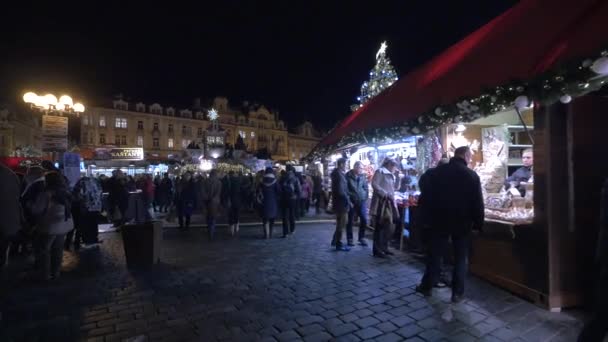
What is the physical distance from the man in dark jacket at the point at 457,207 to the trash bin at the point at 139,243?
4893 millimetres

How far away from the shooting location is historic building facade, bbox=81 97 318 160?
158 ft

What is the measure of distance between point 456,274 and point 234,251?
4.52 meters

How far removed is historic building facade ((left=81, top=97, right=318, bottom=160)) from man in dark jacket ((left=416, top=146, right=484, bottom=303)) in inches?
1548

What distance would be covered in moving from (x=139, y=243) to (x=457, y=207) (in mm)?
5361

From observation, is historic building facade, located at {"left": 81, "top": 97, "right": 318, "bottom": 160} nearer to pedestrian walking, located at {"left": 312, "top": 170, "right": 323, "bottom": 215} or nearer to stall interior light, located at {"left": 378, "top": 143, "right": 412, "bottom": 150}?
pedestrian walking, located at {"left": 312, "top": 170, "right": 323, "bottom": 215}

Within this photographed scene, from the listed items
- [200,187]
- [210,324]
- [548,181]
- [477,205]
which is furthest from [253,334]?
[200,187]

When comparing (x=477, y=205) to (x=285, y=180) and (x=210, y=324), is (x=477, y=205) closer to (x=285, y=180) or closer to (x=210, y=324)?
(x=210, y=324)

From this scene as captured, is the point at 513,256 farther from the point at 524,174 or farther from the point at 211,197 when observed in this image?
the point at 211,197

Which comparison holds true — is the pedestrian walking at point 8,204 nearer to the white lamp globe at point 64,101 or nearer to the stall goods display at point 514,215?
the stall goods display at point 514,215

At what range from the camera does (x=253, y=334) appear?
3.25 metres

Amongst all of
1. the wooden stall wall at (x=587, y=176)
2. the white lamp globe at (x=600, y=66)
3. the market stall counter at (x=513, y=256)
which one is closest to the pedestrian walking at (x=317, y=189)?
the market stall counter at (x=513, y=256)

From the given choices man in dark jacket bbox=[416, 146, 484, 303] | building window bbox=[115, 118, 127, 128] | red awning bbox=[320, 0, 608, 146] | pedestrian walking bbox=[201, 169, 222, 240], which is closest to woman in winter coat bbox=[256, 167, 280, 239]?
pedestrian walking bbox=[201, 169, 222, 240]

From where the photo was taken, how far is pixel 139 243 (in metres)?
5.87

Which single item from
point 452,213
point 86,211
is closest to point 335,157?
point 86,211
